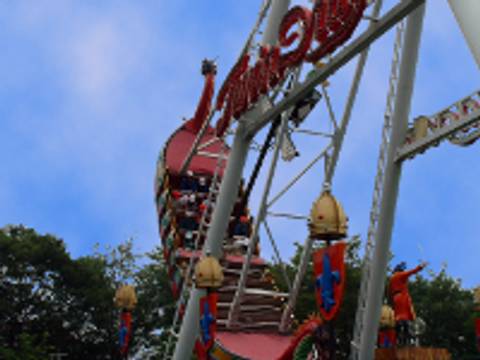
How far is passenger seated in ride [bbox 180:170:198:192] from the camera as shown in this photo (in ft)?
73.5

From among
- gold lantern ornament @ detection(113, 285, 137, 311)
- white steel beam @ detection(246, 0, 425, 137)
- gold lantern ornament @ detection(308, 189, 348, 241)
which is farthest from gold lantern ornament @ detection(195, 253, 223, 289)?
gold lantern ornament @ detection(113, 285, 137, 311)

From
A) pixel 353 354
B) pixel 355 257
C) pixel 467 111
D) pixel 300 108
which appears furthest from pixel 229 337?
pixel 355 257

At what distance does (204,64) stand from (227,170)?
18.7 feet

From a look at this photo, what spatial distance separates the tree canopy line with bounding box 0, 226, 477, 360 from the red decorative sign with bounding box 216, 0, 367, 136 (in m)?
17.6

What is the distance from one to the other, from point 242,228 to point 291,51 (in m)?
7.46

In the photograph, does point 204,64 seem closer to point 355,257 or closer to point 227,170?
point 227,170

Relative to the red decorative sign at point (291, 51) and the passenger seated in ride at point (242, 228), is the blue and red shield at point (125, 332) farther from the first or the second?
the red decorative sign at point (291, 51)

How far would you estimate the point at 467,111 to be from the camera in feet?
46.5

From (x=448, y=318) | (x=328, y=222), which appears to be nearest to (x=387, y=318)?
(x=328, y=222)

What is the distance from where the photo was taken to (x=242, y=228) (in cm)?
2169

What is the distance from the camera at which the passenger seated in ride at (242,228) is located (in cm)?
2159

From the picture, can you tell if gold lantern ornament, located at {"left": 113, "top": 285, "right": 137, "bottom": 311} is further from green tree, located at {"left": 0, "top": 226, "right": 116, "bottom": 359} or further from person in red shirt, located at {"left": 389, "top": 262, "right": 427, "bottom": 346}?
green tree, located at {"left": 0, "top": 226, "right": 116, "bottom": 359}

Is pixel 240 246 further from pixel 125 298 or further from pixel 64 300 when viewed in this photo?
pixel 64 300

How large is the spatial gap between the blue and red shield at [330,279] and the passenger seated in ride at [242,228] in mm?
12664
